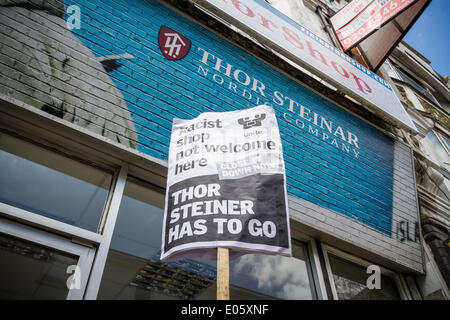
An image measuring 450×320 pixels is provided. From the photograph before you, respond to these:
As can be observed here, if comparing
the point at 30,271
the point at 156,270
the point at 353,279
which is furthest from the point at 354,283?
the point at 30,271

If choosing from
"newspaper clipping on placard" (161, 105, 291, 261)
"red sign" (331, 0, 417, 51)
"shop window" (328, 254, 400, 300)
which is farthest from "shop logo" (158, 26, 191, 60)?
"red sign" (331, 0, 417, 51)

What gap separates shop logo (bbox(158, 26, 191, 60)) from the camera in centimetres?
389

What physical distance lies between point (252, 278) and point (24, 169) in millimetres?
2315

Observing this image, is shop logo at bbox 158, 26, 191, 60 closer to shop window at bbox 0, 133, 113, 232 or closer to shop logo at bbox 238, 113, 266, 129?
shop window at bbox 0, 133, 113, 232

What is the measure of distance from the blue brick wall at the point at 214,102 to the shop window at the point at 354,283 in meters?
0.62

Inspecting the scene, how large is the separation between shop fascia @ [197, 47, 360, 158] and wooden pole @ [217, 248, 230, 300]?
9.10 feet

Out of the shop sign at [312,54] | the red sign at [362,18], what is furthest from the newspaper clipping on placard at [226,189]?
the red sign at [362,18]

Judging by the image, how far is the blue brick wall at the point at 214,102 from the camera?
3367 millimetres

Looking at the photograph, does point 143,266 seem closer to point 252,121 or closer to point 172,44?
point 252,121

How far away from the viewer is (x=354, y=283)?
3.90 meters

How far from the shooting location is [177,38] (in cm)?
411

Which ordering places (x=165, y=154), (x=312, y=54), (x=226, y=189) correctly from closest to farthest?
(x=226, y=189)
(x=165, y=154)
(x=312, y=54)

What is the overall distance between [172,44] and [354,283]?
11.8 ft
